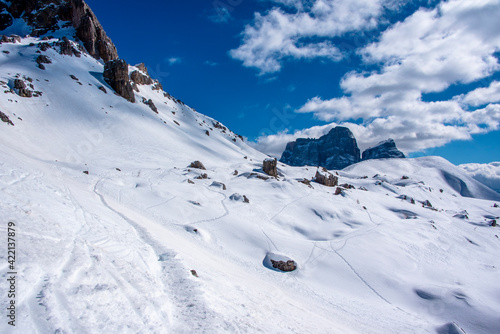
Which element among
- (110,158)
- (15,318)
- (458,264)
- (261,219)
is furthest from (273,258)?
(110,158)

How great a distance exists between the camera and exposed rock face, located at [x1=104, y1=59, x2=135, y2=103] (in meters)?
58.7

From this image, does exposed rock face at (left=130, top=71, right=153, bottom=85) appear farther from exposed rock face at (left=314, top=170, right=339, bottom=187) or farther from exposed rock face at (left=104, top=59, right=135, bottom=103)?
exposed rock face at (left=314, top=170, right=339, bottom=187)

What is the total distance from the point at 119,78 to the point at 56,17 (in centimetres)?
3676

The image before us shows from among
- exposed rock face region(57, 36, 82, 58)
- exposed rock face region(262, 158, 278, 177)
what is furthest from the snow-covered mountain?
exposed rock face region(57, 36, 82, 58)

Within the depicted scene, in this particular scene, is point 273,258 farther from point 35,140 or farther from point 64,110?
point 64,110

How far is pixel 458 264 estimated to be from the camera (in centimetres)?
1742

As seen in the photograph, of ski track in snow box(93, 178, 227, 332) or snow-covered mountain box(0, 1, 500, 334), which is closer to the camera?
snow-covered mountain box(0, 1, 500, 334)

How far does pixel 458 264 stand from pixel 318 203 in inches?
445

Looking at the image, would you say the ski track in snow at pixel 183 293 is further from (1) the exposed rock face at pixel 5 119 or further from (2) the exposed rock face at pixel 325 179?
(2) the exposed rock face at pixel 325 179

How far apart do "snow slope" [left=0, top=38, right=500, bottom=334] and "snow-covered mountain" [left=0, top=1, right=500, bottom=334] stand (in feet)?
0.20

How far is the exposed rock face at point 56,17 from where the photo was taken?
69312 mm

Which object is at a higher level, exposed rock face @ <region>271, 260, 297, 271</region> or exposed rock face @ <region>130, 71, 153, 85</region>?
exposed rock face @ <region>130, 71, 153, 85</region>

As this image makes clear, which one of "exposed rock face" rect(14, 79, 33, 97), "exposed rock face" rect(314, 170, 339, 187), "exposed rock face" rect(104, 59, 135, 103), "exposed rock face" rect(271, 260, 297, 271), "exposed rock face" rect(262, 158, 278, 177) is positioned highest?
"exposed rock face" rect(104, 59, 135, 103)

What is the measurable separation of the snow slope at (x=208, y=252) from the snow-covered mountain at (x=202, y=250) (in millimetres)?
62
